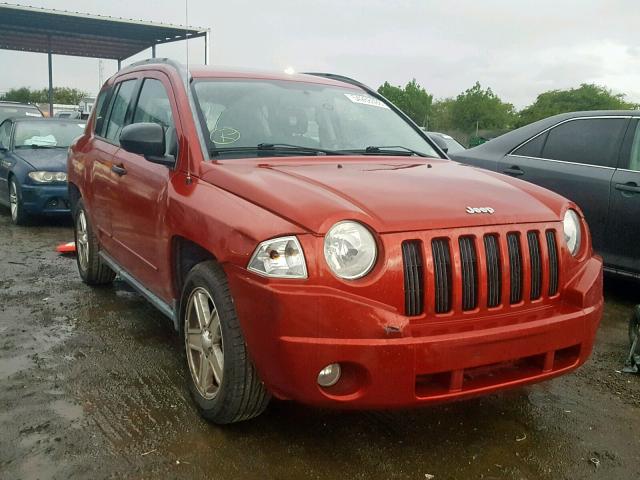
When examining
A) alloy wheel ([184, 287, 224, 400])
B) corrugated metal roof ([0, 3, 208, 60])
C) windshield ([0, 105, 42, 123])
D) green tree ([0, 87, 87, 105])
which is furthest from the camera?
green tree ([0, 87, 87, 105])

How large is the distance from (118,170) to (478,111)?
315 ft

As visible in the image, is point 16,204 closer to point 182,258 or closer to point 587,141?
point 182,258

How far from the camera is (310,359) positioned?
2.34 meters

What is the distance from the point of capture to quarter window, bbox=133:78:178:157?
139 inches

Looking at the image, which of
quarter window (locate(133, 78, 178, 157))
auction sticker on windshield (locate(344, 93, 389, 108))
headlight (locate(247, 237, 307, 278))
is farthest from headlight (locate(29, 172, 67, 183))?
headlight (locate(247, 237, 307, 278))

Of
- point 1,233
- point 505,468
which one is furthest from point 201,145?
point 1,233

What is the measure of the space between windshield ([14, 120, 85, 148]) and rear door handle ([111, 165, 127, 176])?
549 centimetres

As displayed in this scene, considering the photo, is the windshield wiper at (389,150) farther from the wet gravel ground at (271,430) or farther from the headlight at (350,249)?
the wet gravel ground at (271,430)

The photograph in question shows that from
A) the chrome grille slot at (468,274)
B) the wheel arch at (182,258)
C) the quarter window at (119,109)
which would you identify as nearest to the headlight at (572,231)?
the chrome grille slot at (468,274)

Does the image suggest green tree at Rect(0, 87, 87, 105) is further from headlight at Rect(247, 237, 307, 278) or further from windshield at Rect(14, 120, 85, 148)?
headlight at Rect(247, 237, 307, 278)

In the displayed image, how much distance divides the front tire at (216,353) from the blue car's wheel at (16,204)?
20.6 feet

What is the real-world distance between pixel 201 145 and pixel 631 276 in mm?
3589

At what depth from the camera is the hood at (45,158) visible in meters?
8.48

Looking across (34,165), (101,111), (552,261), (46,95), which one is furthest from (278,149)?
(46,95)
